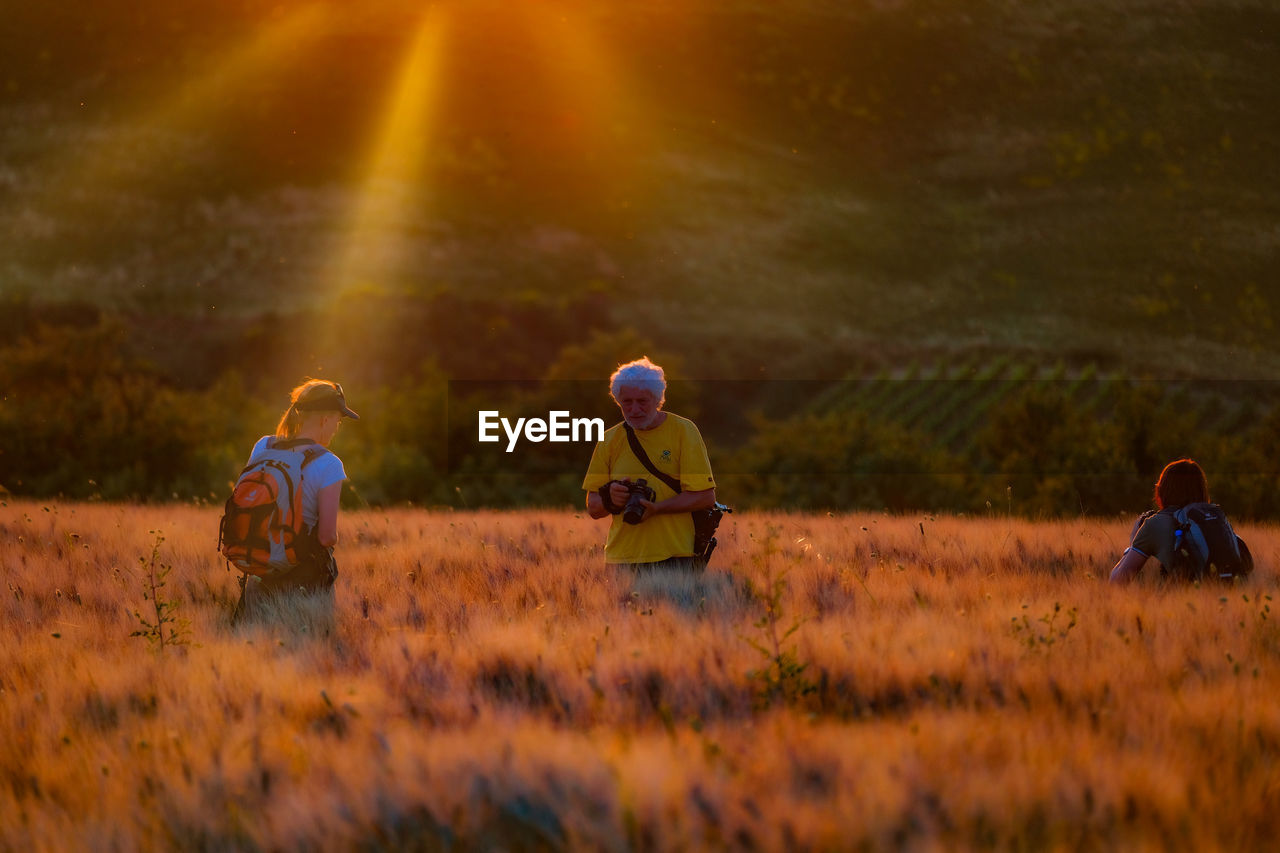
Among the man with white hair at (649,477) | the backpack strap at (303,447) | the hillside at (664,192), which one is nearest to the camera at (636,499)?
the man with white hair at (649,477)

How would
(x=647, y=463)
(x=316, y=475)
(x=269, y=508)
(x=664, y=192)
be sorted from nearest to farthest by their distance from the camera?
(x=269, y=508) < (x=316, y=475) < (x=647, y=463) < (x=664, y=192)

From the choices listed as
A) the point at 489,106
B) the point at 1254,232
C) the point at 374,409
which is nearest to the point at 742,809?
the point at 374,409

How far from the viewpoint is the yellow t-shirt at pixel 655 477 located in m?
7.14

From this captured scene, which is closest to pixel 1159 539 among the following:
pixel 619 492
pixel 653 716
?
pixel 619 492

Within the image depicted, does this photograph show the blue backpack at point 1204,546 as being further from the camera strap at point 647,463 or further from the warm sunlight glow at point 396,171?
the warm sunlight glow at point 396,171

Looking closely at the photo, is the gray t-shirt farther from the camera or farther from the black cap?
the black cap

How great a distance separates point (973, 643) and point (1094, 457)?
1747cm

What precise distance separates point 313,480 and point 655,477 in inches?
82.6

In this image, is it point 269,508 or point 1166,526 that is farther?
point 1166,526

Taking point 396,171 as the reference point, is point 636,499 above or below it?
below

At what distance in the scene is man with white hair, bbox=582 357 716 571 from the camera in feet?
23.0

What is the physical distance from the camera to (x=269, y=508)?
6285 mm

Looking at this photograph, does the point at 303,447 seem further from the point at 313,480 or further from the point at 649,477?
the point at 649,477

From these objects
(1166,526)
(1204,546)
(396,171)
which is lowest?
(1204,546)
